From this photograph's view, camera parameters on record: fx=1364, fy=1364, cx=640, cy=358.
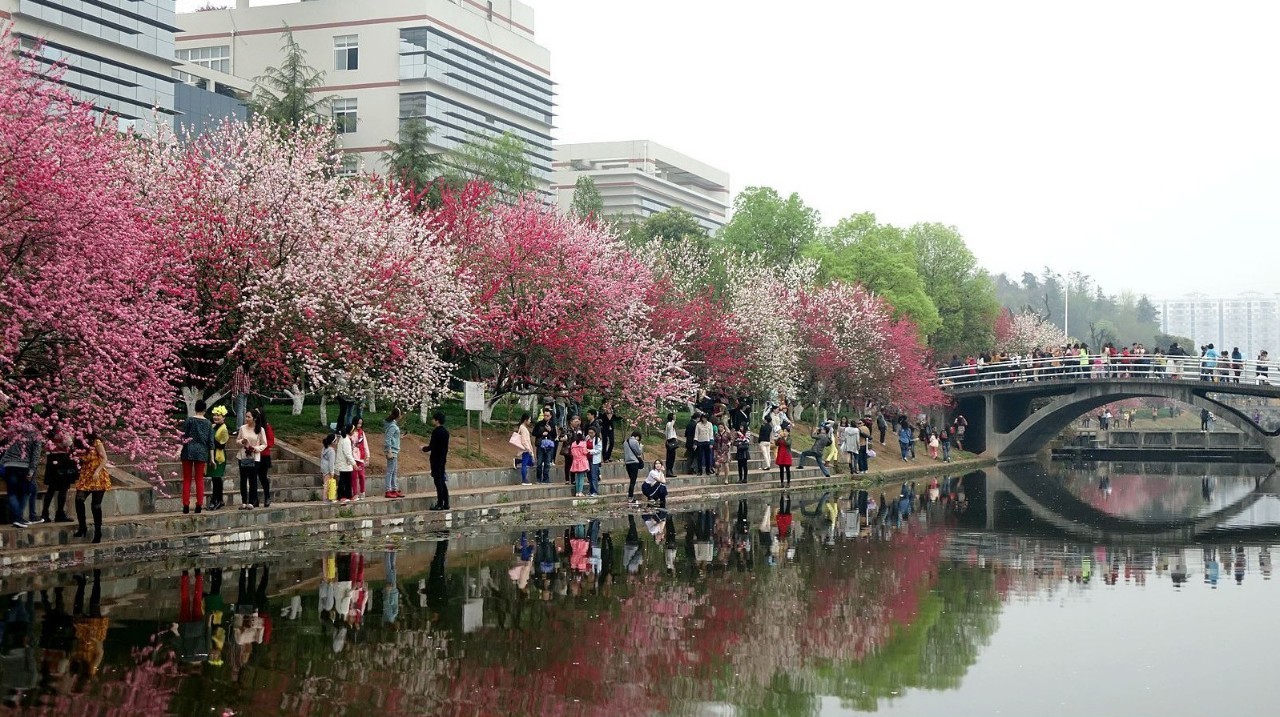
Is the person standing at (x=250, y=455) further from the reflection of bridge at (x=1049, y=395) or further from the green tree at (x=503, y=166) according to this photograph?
the reflection of bridge at (x=1049, y=395)

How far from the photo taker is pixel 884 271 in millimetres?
72562

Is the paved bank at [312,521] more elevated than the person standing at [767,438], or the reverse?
the person standing at [767,438]

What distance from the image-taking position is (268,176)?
27.3m

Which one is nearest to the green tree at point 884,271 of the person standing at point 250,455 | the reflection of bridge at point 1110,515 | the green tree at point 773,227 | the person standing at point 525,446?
the green tree at point 773,227

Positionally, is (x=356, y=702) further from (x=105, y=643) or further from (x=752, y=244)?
(x=752, y=244)

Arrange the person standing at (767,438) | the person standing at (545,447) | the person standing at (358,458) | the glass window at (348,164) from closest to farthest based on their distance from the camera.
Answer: the person standing at (358,458), the person standing at (545,447), the glass window at (348,164), the person standing at (767,438)

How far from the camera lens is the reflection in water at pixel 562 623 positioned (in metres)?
10.7

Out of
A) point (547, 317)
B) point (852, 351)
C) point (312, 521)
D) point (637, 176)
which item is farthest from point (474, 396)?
point (637, 176)

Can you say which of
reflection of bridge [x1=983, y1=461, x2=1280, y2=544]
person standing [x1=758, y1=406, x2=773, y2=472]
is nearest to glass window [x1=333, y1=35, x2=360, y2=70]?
person standing [x1=758, y1=406, x2=773, y2=472]

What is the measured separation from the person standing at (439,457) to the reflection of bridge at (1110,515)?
10964 millimetres

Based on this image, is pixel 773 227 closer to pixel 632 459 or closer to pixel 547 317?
pixel 547 317

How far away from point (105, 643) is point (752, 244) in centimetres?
6666

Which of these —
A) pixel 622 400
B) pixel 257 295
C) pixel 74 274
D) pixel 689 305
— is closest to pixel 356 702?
pixel 74 274

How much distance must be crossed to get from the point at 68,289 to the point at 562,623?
30.8ft
